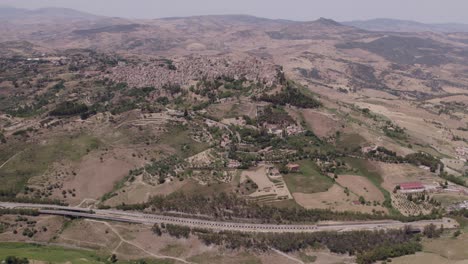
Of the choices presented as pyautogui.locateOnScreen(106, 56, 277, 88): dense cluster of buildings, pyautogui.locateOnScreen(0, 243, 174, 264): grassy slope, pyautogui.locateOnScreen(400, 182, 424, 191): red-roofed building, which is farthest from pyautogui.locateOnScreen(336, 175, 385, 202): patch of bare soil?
pyautogui.locateOnScreen(106, 56, 277, 88): dense cluster of buildings

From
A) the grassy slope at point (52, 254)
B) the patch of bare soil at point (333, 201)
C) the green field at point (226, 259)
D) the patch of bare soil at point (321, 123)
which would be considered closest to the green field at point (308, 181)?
the patch of bare soil at point (333, 201)

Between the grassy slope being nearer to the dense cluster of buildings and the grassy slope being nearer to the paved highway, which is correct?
the paved highway

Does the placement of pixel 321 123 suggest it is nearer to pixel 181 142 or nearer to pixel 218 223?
pixel 181 142

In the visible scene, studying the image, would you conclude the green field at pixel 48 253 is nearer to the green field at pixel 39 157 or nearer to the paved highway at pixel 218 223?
the paved highway at pixel 218 223

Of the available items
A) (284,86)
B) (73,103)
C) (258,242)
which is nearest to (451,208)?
(258,242)

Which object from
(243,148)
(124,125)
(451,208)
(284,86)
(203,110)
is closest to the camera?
(451,208)

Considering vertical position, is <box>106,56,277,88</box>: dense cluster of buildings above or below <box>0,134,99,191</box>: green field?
above

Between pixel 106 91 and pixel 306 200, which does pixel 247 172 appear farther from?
pixel 106 91

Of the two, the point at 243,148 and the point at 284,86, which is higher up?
the point at 284,86
